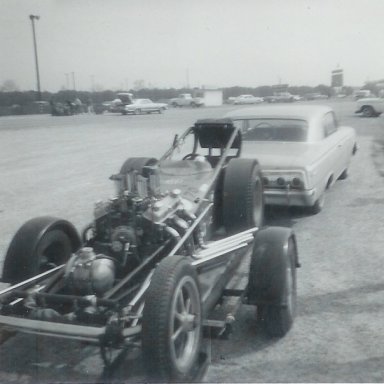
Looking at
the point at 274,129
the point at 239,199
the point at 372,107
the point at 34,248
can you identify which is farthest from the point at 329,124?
the point at 372,107

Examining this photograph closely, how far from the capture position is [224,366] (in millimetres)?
3168

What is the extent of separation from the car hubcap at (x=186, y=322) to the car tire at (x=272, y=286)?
1.79 ft

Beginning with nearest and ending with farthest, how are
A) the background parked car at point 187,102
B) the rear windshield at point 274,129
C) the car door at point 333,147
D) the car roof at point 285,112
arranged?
the car door at point 333,147, the rear windshield at point 274,129, the car roof at point 285,112, the background parked car at point 187,102

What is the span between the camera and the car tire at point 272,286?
11.2ft

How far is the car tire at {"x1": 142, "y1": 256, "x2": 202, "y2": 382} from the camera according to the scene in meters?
2.62

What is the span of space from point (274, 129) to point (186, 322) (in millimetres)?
4596

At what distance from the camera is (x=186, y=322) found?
2926mm

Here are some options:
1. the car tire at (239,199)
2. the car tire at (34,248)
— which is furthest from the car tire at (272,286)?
the car tire at (34,248)

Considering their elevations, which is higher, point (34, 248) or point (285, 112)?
point (285, 112)

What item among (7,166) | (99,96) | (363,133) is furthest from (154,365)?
(99,96)

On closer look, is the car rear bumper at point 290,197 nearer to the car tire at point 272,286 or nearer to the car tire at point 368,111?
the car tire at point 272,286

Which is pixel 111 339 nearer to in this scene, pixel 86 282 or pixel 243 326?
pixel 86 282

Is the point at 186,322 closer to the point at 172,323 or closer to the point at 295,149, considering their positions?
the point at 172,323

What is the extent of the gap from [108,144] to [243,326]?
43.8 ft
